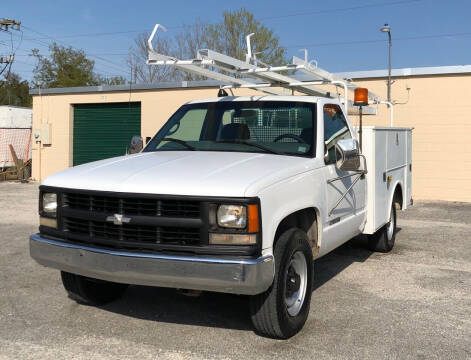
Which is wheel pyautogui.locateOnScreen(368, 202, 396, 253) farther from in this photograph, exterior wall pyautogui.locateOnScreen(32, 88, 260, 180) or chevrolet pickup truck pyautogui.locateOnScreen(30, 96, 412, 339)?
exterior wall pyautogui.locateOnScreen(32, 88, 260, 180)

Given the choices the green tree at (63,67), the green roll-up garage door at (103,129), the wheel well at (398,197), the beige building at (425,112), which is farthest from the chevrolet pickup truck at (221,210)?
the green tree at (63,67)

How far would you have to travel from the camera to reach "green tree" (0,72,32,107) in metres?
51.4

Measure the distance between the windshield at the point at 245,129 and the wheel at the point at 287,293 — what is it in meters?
0.99

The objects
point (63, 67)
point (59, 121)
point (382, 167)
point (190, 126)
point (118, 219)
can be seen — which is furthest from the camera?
point (63, 67)

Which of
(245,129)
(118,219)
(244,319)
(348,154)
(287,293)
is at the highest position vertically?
(245,129)

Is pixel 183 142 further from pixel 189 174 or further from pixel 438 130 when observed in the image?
pixel 438 130

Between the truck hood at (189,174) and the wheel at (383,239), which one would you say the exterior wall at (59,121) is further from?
the truck hood at (189,174)

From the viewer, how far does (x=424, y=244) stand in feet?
27.2

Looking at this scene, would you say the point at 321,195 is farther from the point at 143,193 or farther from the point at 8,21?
the point at 8,21

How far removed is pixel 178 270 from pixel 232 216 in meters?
0.50

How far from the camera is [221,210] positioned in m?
3.63

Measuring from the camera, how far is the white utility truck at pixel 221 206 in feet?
11.8

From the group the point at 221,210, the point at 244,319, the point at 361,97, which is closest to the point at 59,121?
the point at 361,97

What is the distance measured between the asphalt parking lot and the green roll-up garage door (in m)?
12.7
